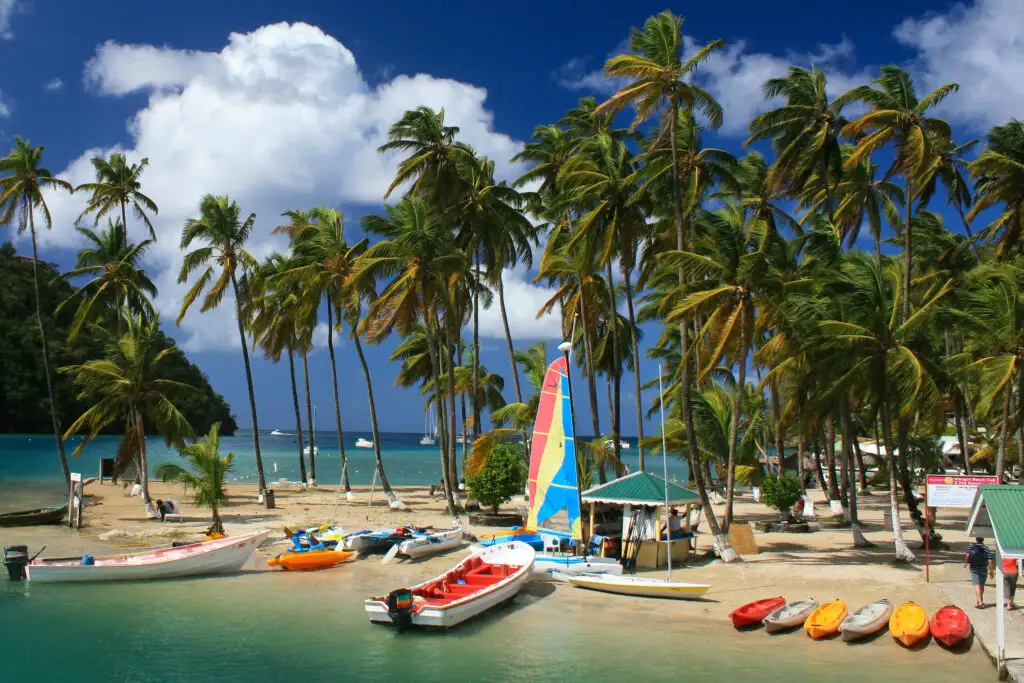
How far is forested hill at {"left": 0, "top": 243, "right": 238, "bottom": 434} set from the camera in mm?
86312

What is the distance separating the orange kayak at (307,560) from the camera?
870 inches

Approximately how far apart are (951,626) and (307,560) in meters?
15.8

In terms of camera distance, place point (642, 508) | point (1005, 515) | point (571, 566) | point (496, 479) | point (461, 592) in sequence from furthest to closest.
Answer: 1. point (496, 479)
2. point (642, 508)
3. point (571, 566)
4. point (461, 592)
5. point (1005, 515)

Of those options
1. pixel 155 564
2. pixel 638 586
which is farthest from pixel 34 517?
pixel 638 586

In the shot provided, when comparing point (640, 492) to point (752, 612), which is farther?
point (640, 492)

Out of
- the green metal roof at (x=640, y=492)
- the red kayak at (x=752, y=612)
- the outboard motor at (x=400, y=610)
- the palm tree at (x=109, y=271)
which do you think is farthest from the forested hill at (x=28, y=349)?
the red kayak at (x=752, y=612)

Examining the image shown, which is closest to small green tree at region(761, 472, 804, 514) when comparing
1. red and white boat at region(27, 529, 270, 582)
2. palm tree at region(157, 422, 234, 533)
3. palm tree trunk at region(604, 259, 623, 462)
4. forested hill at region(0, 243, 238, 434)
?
palm tree trunk at region(604, 259, 623, 462)

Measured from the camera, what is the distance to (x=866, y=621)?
49.1ft

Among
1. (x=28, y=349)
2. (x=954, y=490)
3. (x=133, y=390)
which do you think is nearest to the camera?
(x=954, y=490)

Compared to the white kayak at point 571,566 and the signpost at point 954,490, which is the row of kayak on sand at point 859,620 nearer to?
the signpost at point 954,490

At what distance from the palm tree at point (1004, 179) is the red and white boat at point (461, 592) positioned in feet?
77.5

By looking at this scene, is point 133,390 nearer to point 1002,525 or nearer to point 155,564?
point 155,564

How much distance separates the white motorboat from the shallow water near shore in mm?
3603

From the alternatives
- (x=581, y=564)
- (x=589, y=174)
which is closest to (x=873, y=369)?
(x=581, y=564)
